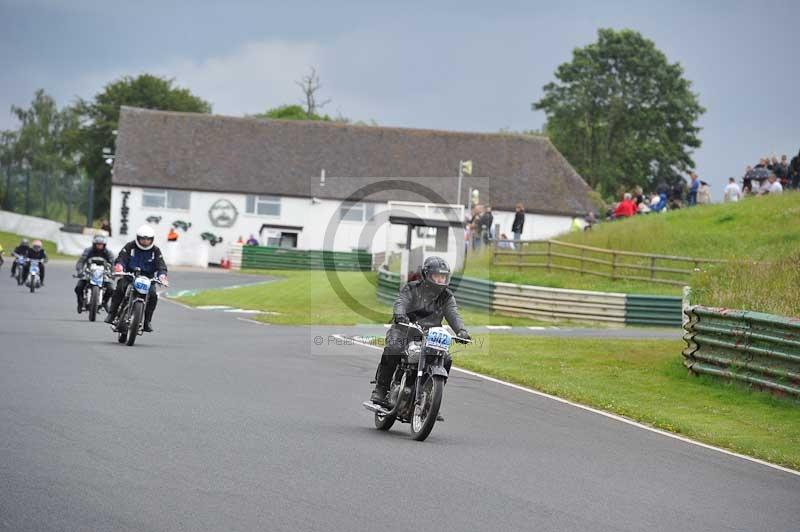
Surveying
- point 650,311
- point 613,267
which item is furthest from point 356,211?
point 650,311

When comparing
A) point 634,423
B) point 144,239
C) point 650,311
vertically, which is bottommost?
point 634,423

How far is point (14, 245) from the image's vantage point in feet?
243

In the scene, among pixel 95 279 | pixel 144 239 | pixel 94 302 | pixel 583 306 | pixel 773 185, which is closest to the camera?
pixel 144 239

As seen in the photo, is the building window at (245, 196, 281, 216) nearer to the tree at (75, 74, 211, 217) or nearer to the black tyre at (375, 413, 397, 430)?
the tree at (75, 74, 211, 217)

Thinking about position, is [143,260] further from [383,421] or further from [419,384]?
[419,384]

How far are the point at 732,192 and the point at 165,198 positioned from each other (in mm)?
37536

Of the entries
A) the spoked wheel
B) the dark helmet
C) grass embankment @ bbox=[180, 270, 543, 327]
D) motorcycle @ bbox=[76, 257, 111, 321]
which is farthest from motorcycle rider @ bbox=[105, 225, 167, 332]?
grass embankment @ bbox=[180, 270, 543, 327]

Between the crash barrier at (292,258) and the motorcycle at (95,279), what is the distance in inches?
1408

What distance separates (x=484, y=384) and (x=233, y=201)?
58891 mm

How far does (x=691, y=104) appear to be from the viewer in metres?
87.6

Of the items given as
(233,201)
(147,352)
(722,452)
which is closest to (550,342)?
(147,352)

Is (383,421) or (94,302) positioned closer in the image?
(383,421)

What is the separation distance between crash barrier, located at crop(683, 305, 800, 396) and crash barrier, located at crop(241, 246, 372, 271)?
141ft

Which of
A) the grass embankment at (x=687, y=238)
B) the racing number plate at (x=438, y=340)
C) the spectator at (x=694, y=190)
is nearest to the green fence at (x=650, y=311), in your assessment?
the grass embankment at (x=687, y=238)
